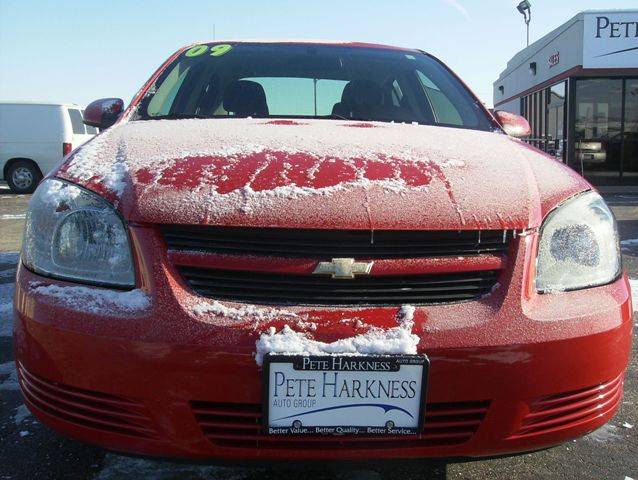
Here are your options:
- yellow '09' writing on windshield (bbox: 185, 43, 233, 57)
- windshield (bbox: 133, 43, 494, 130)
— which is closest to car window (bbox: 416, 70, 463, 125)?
windshield (bbox: 133, 43, 494, 130)

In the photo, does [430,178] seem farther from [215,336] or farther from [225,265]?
[215,336]

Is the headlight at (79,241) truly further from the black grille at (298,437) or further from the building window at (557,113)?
the building window at (557,113)

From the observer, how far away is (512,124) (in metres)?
2.64

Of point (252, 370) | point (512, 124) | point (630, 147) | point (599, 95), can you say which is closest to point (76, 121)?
point (599, 95)

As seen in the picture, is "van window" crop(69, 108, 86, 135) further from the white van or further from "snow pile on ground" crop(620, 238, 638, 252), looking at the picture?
"snow pile on ground" crop(620, 238, 638, 252)

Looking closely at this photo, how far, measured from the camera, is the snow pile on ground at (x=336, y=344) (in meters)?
1.34

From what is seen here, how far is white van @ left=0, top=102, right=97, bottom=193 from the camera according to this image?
38.7 feet

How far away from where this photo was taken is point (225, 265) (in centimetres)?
145

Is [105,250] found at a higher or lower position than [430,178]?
lower

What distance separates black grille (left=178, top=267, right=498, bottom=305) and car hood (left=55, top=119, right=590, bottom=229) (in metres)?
0.13

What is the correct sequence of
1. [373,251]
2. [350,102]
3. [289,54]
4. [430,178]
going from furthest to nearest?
1. [289,54]
2. [350,102]
3. [430,178]
4. [373,251]

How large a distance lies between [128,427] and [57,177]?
71cm

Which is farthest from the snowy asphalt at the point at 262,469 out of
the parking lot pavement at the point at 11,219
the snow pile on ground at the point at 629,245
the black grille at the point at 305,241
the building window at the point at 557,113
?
the building window at the point at 557,113

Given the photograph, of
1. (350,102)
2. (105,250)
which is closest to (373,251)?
(105,250)
